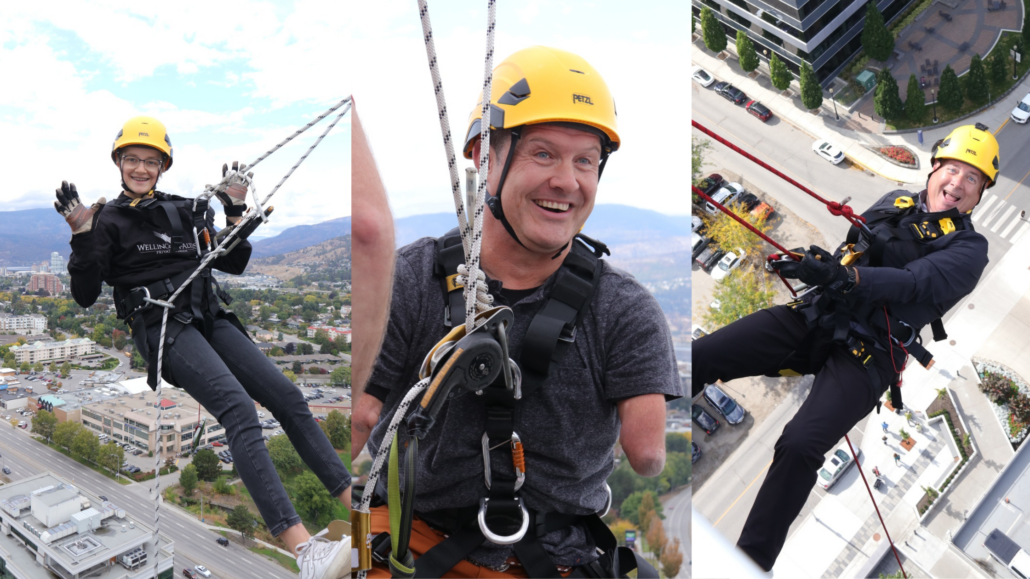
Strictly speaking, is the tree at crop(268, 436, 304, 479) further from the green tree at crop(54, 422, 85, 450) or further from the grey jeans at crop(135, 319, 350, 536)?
the green tree at crop(54, 422, 85, 450)

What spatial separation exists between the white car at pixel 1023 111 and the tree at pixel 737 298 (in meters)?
3.81

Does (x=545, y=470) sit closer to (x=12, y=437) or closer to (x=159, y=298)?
(x=159, y=298)

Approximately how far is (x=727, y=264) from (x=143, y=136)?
7664mm

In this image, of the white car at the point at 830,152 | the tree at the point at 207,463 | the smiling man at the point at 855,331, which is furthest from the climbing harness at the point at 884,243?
the white car at the point at 830,152

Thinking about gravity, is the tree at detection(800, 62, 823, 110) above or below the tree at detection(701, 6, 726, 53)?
below

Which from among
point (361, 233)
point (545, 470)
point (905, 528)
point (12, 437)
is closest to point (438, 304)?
point (361, 233)

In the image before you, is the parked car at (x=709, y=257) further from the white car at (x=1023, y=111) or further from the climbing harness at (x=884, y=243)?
the climbing harness at (x=884, y=243)

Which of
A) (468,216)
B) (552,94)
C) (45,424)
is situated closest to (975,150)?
(552,94)

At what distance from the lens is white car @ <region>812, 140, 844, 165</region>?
856 centimetres

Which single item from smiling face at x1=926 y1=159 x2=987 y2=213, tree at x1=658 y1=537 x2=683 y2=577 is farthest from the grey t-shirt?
smiling face at x1=926 y1=159 x2=987 y2=213

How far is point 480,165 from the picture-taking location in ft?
3.55

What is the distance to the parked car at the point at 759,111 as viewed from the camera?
31.6 ft

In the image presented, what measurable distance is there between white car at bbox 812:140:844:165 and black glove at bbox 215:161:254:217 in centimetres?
883

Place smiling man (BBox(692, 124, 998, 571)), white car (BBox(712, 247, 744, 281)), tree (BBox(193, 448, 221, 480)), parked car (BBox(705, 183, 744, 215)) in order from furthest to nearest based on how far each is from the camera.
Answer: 1. parked car (BBox(705, 183, 744, 215))
2. white car (BBox(712, 247, 744, 281))
3. smiling man (BBox(692, 124, 998, 571))
4. tree (BBox(193, 448, 221, 480))
